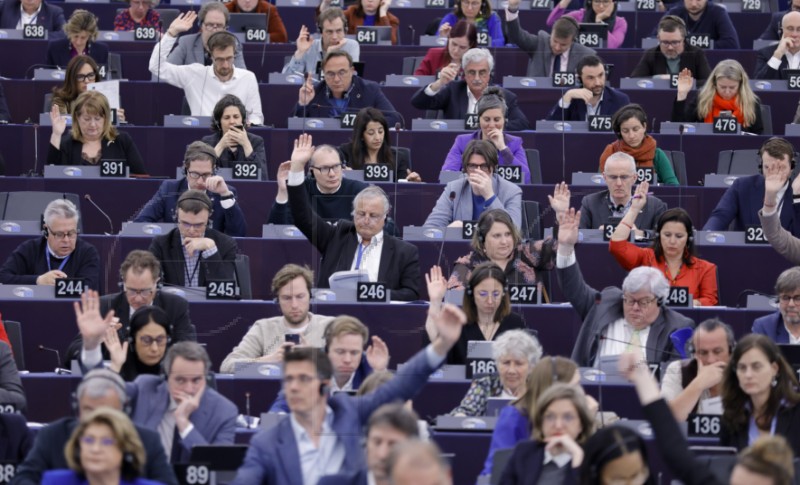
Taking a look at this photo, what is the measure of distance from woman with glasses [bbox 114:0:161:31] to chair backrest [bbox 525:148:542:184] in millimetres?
3038

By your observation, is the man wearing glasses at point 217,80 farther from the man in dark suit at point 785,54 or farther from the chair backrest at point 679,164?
Result: the man in dark suit at point 785,54

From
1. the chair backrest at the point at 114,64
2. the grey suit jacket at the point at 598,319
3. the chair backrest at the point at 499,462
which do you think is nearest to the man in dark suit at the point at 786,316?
the grey suit jacket at the point at 598,319

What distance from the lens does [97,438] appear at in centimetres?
524

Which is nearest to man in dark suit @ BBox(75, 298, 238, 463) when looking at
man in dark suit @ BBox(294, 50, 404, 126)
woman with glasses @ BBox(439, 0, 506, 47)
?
man in dark suit @ BBox(294, 50, 404, 126)

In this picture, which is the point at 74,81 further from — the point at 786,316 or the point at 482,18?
the point at 786,316

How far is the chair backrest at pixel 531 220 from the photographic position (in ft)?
27.4

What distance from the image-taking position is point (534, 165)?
9.41m

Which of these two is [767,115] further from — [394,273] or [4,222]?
[4,222]

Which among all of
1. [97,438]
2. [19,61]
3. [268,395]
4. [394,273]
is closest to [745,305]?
[394,273]

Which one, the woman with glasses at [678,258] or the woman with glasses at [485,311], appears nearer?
the woman with glasses at [485,311]

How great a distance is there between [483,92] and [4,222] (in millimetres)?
2671

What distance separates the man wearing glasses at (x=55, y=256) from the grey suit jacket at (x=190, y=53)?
2601mm

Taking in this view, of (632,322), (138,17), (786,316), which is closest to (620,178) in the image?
(632,322)

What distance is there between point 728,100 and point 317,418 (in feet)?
16.3
